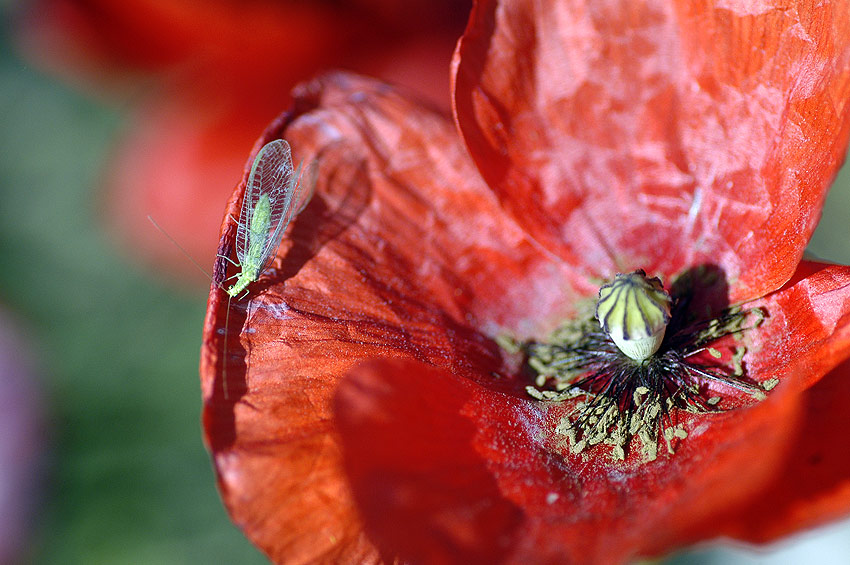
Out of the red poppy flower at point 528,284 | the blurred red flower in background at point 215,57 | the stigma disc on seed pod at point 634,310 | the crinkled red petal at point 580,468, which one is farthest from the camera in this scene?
the blurred red flower in background at point 215,57

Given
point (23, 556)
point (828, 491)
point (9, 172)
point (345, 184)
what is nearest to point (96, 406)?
point (23, 556)

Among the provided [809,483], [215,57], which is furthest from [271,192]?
[215,57]

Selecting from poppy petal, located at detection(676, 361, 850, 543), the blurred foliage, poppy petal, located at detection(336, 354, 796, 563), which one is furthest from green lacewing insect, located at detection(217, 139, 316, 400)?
the blurred foliage

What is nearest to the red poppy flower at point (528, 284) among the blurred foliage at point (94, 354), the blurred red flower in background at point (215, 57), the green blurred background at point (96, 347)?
the blurred red flower in background at point (215, 57)

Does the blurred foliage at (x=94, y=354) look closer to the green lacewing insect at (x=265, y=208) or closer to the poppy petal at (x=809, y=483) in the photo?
the green lacewing insect at (x=265, y=208)

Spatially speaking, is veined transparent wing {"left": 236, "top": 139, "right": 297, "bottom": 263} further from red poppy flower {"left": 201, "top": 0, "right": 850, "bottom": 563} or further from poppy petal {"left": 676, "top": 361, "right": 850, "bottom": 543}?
poppy petal {"left": 676, "top": 361, "right": 850, "bottom": 543}
